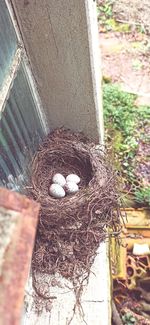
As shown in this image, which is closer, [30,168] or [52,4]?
[52,4]

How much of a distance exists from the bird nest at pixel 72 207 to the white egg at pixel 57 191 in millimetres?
28

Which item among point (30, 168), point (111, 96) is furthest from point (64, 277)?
point (111, 96)

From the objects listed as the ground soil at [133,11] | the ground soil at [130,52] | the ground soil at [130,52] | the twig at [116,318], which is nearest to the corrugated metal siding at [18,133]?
the twig at [116,318]

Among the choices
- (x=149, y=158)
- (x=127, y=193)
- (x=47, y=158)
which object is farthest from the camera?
(x=149, y=158)

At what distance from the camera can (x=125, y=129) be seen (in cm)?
386

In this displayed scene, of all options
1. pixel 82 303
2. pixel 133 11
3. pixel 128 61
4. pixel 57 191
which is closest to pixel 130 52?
pixel 128 61

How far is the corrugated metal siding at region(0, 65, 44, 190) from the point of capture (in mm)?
1872

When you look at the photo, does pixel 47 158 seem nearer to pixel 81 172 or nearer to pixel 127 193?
pixel 81 172

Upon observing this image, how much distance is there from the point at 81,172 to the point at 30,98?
1.52 ft

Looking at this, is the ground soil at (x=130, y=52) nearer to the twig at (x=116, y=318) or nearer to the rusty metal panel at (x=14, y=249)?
the twig at (x=116, y=318)

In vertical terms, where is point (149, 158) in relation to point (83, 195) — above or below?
above

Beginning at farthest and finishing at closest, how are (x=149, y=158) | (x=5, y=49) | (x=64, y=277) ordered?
(x=149, y=158), (x=64, y=277), (x=5, y=49)

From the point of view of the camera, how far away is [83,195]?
214cm

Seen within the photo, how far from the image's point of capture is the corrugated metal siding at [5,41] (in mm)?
1771
